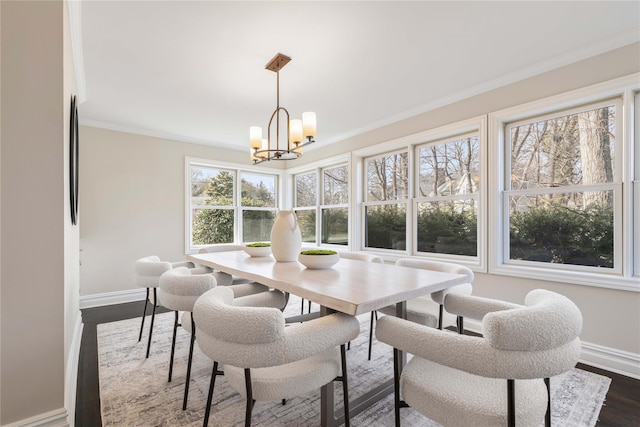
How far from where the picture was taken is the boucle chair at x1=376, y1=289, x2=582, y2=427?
2.85 ft

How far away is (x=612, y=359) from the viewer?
2.18 metres

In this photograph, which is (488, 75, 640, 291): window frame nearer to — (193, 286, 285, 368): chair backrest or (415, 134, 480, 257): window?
(415, 134, 480, 257): window

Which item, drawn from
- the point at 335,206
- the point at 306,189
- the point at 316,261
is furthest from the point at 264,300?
the point at 306,189

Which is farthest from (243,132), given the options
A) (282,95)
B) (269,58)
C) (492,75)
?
(492,75)

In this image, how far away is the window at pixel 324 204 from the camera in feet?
15.7

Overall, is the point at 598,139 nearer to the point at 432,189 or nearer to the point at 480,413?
the point at 432,189

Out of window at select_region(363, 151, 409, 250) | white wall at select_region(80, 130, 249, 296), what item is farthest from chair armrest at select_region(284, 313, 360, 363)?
white wall at select_region(80, 130, 249, 296)

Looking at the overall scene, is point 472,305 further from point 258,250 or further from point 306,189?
point 306,189

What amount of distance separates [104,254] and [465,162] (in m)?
4.74

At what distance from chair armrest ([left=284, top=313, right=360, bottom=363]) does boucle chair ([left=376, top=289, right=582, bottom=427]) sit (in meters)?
0.13

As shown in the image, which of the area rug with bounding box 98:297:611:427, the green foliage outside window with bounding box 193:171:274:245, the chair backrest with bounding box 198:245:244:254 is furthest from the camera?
the green foliage outside window with bounding box 193:171:274:245

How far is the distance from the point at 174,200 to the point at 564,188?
4.84 meters

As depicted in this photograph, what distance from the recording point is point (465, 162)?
10.6ft

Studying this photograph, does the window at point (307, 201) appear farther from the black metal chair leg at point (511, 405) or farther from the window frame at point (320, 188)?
the black metal chair leg at point (511, 405)
